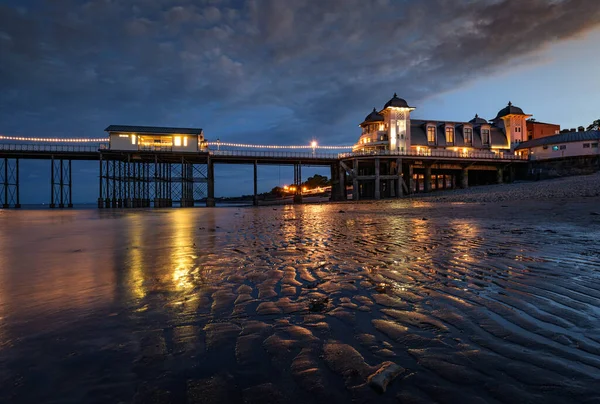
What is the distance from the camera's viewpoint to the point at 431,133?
202ft

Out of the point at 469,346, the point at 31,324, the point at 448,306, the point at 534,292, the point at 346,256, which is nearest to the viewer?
the point at 469,346

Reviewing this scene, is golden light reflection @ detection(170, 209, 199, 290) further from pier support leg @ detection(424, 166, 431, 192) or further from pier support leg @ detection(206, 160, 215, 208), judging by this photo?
pier support leg @ detection(424, 166, 431, 192)

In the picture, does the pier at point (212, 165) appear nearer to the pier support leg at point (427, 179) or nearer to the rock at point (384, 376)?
the pier support leg at point (427, 179)

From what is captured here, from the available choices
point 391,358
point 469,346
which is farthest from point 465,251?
point 391,358

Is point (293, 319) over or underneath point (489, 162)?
underneath

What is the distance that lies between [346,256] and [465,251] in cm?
261

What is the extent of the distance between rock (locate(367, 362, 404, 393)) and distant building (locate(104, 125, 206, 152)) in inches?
2120

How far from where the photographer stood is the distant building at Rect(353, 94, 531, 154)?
5838cm

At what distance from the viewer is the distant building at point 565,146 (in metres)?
51.6

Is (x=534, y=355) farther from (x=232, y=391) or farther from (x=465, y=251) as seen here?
(x=465, y=251)

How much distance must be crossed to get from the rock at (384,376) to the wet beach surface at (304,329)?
0.05 metres

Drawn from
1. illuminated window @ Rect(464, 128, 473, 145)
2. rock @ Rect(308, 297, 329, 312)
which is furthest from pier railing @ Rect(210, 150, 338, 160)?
rock @ Rect(308, 297, 329, 312)

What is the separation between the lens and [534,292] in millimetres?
4090

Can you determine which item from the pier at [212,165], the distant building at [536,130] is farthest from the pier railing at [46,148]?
the distant building at [536,130]
